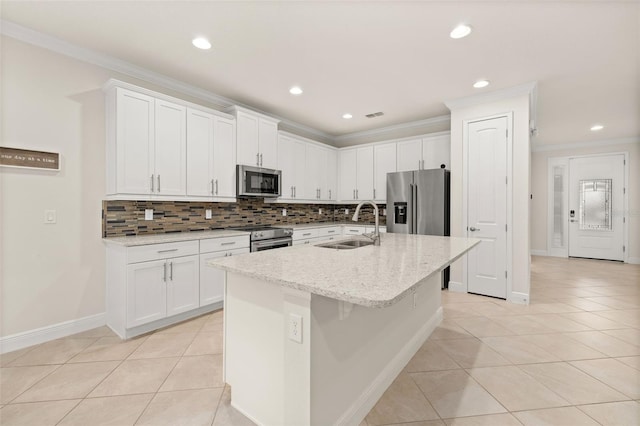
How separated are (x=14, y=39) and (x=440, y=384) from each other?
4.22 m

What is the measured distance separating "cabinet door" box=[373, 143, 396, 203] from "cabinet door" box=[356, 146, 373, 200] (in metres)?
0.08

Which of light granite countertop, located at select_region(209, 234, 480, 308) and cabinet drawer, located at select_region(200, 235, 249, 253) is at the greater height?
light granite countertop, located at select_region(209, 234, 480, 308)

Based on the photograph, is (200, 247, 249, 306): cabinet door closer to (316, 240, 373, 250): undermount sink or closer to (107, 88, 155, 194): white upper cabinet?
(107, 88, 155, 194): white upper cabinet

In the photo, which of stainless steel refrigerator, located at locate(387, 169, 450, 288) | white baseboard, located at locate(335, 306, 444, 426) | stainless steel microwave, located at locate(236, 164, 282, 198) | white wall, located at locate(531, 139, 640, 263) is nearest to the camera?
white baseboard, located at locate(335, 306, 444, 426)

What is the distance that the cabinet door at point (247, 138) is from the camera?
12.1 ft

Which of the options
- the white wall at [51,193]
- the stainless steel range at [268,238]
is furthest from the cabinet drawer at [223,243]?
the white wall at [51,193]

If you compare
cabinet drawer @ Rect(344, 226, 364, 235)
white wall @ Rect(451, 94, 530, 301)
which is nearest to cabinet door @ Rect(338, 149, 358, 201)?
cabinet drawer @ Rect(344, 226, 364, 235)

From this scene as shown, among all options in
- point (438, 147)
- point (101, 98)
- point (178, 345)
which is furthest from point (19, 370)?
point (438, 147)

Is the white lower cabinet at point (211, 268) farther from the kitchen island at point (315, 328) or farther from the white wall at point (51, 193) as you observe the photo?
the kitchen island at point (315, 328)

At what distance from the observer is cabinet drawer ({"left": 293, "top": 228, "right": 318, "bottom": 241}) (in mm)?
4098

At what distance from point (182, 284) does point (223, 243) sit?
584 mm

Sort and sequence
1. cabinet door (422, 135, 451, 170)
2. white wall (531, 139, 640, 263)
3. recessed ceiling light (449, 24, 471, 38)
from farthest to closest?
1. white wall (531, 139, 640, 263)
2. cabinet door (422, 135, 451, 170)
3. recessed ceiling light (449, 24, 471, 38)

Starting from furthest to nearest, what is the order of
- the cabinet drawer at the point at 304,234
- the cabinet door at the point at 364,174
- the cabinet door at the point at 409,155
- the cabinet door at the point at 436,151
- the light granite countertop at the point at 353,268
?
the cabinet door at the point at 364,174 < the cabinet door at the point at 409,155 < the cabinet door at the point at 436,151 < the cabinet drawer at the point at 304,234 < the light granite countertop at the point at 353,268

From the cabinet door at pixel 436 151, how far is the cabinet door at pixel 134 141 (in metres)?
3.71
